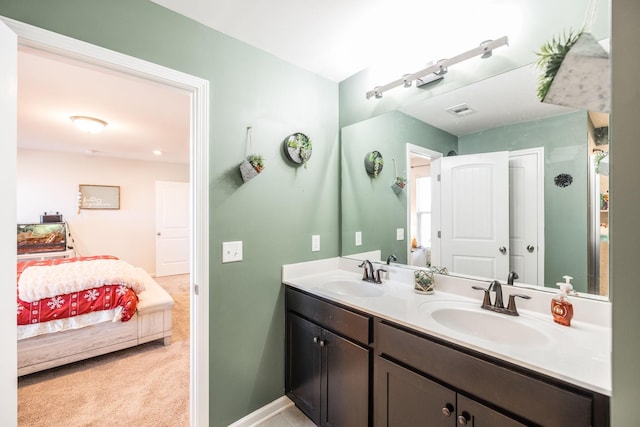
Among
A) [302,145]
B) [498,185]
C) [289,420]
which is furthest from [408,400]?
[302,145]

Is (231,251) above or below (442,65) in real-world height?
below

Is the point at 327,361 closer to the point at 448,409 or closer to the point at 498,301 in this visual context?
the point at 448,409

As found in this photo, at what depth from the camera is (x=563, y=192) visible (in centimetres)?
124

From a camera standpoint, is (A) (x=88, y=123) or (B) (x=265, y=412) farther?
(A) (x=88, y=123)

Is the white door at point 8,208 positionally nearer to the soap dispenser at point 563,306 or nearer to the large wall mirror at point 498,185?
the large wall mirror at point 498,185

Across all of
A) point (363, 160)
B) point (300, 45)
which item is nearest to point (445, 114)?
point (363, 160)

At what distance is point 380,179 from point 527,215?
918mm

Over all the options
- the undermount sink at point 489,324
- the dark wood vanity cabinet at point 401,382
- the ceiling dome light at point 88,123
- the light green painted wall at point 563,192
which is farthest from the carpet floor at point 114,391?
the ceiling dome light at point 88,123

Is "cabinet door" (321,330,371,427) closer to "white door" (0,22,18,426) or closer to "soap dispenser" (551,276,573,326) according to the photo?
"soap dispenser" (551,276,573,326)

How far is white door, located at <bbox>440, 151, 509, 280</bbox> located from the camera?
1.42 meters

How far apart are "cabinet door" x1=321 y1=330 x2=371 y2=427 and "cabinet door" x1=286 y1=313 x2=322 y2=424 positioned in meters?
0.07

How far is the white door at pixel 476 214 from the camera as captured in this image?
1.42 m

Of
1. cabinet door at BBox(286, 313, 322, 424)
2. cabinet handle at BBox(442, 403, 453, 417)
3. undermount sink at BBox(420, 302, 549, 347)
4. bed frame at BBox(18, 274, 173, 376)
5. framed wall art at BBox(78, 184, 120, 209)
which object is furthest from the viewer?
framed wall art at BBox(78, 184, 120, 209)

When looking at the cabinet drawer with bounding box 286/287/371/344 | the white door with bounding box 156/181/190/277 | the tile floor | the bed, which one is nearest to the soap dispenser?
the cabinet drawer with bounding box 286/287/371/344
